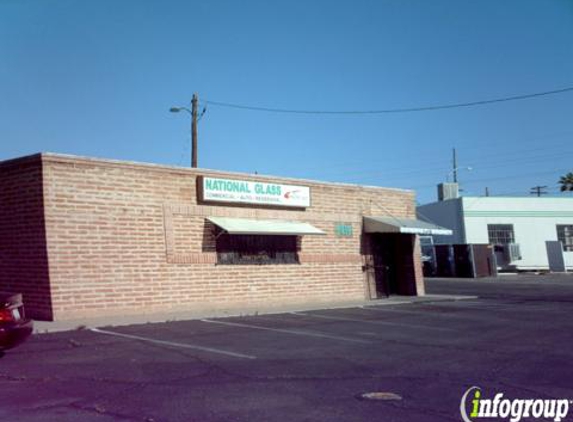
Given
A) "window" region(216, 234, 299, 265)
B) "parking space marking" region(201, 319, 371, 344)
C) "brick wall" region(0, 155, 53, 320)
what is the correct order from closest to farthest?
"parking space marking" region(201, 319, 371, 344) < "brick wall" region(0, 155, 53, 320) < "window" region(216, 234, 299, 265)

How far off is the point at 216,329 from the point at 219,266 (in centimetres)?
451

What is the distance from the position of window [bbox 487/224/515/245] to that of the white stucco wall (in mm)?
268

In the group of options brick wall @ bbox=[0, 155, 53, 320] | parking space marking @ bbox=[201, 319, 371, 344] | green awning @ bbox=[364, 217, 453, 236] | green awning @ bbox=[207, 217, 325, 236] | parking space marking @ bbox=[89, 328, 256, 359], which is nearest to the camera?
parking space marking @ bbox=[89, 328, 256, 359]

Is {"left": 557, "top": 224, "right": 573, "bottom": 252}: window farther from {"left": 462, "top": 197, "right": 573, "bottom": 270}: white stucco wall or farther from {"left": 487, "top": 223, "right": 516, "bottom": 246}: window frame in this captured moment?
{"left": 487, "top": 223, "right": 516, "bottom": 246}: window frame

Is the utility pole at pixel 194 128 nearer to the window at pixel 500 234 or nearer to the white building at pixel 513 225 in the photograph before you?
the white building at pixel 513 225

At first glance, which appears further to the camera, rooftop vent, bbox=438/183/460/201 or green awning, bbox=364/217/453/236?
rooftop vent, bbox=438/183/460/201

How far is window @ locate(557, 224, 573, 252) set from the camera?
145 ft

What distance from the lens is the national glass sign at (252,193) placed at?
17047 millimetres

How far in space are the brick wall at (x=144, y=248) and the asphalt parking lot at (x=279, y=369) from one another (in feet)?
6.64

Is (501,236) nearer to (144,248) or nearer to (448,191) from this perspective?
(448,191)

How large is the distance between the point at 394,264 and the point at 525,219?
23.2m

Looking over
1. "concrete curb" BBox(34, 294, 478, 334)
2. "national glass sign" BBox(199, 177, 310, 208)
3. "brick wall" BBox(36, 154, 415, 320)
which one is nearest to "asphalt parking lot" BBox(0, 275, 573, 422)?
"concrete curb" BBox(34, 294, 478, 334)

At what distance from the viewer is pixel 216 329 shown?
12.8 m

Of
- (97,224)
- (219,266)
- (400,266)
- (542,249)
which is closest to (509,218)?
(542,249)
